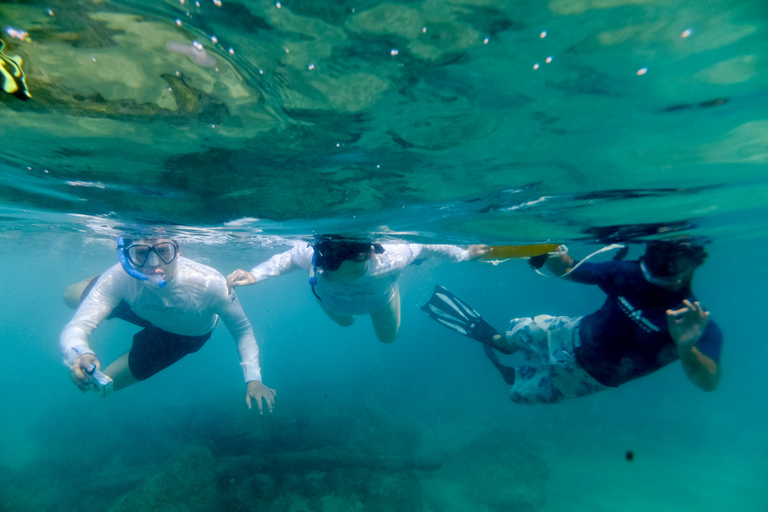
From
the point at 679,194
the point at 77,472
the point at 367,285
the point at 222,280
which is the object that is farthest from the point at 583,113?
the point at 77,472

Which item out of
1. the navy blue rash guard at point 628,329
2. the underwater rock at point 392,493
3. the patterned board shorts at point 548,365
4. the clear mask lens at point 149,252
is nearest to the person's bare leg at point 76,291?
the clear mask lens at point 149,252

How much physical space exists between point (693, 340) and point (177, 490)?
12500mm

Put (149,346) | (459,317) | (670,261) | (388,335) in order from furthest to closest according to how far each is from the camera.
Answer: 1. (388,335)
2. (459,317)
3. (149,346)
4. (670,261)

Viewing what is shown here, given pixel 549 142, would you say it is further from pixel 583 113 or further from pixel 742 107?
pixel 742 107

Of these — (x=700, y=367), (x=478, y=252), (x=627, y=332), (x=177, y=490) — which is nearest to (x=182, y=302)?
(x=177, y=490)

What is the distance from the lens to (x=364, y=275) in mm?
8062

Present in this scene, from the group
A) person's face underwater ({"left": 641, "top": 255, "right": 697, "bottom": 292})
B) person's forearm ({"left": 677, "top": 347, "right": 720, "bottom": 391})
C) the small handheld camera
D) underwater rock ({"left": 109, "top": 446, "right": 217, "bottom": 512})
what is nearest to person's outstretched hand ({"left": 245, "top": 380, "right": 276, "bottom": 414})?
the small handheld camera

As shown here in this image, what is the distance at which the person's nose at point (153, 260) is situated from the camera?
726cm

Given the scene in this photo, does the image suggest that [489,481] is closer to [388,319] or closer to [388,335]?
[388,335]

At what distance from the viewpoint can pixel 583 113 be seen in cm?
352

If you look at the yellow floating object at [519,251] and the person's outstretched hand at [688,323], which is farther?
the yellow floating object at [519,251]

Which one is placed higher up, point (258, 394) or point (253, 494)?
point (258, 394)

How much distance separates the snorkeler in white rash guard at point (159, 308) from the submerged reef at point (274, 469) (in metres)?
4.11

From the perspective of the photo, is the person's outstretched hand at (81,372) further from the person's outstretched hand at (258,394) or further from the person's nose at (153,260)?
the person's outstretched hand at (258,394)
